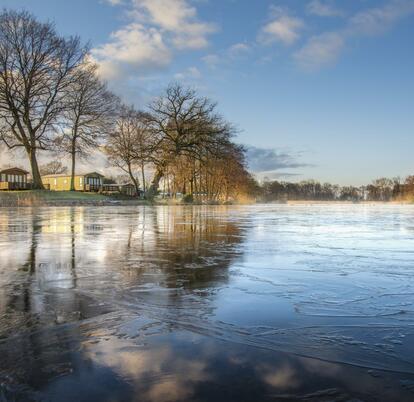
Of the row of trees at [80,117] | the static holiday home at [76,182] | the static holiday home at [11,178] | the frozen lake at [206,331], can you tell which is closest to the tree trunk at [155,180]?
the row of trees at [80,117]

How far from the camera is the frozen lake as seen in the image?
6.40 feet

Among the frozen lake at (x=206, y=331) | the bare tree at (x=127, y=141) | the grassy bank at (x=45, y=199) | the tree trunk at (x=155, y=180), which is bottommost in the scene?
the frozen lake at (x=206, y=331)

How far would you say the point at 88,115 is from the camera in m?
45.9

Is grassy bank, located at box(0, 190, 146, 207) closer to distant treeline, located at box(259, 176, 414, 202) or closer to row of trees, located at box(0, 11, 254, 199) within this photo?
row of trees, located at box(0, 11, 254, 199)

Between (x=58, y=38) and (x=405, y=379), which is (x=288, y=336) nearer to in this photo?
(x=405, y=379)

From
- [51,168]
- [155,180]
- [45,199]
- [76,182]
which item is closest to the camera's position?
[45,199]

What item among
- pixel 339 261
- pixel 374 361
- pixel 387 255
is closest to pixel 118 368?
pixel 374 361

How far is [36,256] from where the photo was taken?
6.16 m

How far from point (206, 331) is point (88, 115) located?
45.8 m

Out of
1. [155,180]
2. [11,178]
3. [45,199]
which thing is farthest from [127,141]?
[11,178]

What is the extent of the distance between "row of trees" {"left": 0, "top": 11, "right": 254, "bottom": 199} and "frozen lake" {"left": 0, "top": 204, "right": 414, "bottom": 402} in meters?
38.4

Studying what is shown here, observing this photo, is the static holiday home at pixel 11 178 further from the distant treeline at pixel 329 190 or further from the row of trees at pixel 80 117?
the distant treeline at pixel 329 190

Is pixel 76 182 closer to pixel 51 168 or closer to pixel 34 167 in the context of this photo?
pixel 51 168

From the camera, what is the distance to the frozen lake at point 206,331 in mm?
1951
